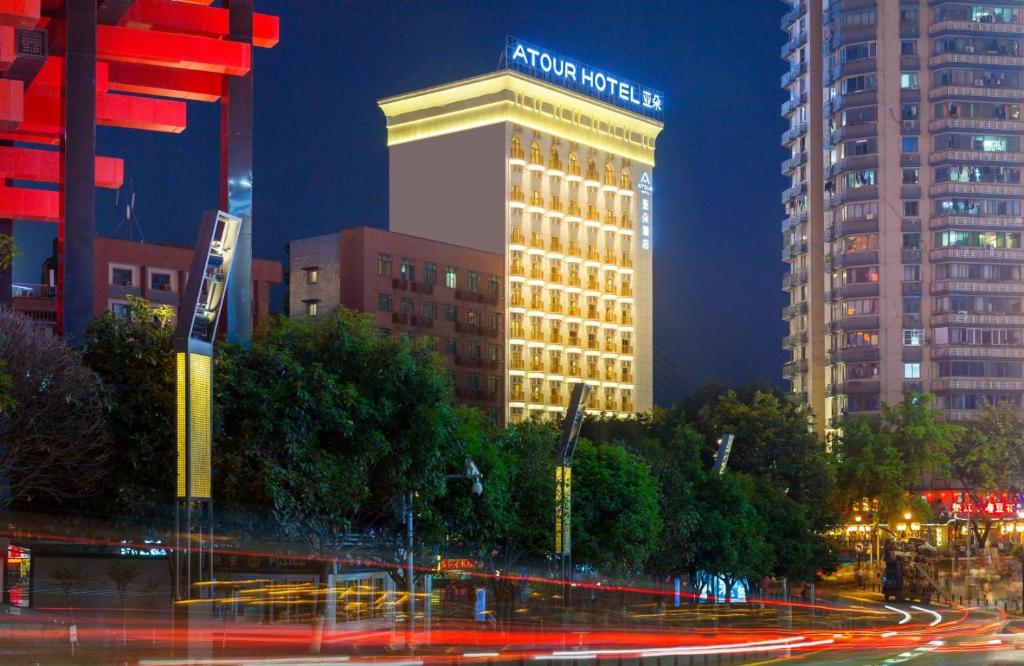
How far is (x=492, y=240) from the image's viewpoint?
126250 millimetres

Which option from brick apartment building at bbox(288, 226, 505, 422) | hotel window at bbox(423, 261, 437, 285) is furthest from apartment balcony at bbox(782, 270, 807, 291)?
hotel window at bbox(423, 261, 437, 285)

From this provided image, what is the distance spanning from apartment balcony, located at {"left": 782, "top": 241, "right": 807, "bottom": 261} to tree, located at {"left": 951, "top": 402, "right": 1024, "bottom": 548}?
A: 1224 inches

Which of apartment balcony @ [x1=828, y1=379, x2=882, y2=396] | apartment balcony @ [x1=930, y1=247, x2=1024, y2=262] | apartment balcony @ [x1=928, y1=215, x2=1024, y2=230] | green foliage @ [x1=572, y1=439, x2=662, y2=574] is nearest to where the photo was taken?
green foliage @ [x1=572, y1=439, x2=662, y2=574]

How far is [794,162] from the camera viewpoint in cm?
13438

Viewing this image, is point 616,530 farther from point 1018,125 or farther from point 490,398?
point 1018,125

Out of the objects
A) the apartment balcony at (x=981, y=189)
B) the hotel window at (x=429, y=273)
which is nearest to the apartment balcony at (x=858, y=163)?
the apartment balcony at (x=981, y=189)

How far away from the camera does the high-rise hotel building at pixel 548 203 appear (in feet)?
415

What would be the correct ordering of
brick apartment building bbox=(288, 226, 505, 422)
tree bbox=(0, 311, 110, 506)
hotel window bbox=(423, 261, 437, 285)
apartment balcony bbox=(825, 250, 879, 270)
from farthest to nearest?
apartment balcony bbox=(825, 250, 879, 270) < hotel window bbox=(423, 261, 437, 285) < brick apartment building bbox=(288, 226, 505, 422) < tree bbox=(0, 311, 110, 506)

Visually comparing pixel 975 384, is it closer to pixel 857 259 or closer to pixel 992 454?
pixel 857 259

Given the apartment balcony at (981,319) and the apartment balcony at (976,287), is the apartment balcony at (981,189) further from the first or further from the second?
the apartment balcony at (981,319)

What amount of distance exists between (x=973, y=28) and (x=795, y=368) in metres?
33.2

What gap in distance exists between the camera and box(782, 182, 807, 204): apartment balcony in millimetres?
132875

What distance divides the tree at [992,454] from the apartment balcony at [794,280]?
2970cm

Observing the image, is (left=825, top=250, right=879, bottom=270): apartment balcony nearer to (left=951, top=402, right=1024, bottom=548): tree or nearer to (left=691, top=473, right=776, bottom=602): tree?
(left=951, top=402, right=1024, bottom=548): tree
